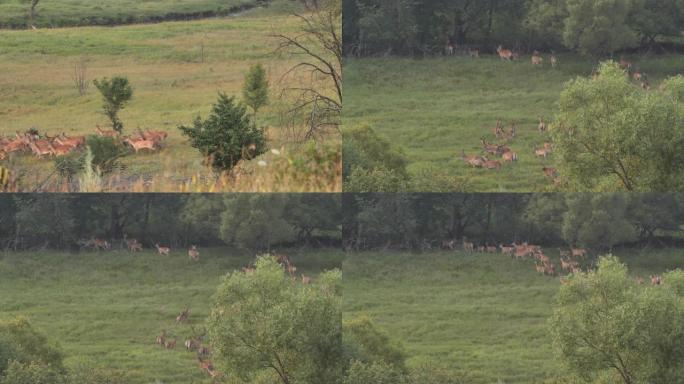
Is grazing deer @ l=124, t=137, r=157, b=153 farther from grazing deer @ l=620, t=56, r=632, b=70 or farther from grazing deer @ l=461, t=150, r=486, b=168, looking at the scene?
grazing deer @ l=620, t=56, r=632, b=70

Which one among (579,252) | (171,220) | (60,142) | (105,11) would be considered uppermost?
(105,11)

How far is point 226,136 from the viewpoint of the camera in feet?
64.4

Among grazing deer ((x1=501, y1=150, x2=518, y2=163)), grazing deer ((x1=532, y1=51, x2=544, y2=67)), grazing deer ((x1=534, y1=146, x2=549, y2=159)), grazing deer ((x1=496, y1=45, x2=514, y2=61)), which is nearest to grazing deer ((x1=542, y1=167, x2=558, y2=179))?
grazing deer ((x1=534, y1=146, x2=549, y2=159))

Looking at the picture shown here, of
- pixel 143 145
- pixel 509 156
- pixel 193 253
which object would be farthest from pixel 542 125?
pixel 143 145

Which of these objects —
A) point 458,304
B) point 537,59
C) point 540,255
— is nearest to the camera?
point 540,255

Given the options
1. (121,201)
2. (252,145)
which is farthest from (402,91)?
(121,201)

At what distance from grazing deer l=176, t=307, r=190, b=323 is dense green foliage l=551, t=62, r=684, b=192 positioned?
17.2ft

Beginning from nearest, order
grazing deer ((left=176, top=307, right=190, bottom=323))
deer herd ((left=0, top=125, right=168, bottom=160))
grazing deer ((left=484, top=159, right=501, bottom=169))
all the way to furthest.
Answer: deer herd ((left=0, top=125, right=168, bottom=160)) → grazing deer ((left=176, top=307, right=190, bottom=323)) → grazing deer ((left=484, top=159, right=501, bottom=169))

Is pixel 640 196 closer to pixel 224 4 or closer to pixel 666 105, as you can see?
pixel 666 105

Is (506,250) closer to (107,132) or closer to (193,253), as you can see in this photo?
(193,253)

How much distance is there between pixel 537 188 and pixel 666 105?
6.60 ft

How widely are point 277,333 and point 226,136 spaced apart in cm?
269

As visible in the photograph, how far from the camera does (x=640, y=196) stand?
19.4 m

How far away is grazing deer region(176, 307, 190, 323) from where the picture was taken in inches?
781
